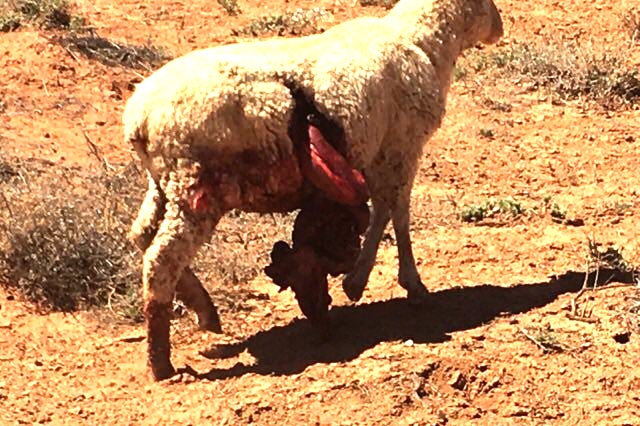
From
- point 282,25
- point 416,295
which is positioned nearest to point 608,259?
point 416,295

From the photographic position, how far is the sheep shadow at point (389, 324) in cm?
679

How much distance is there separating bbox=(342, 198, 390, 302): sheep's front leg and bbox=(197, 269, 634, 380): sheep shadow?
170 mm

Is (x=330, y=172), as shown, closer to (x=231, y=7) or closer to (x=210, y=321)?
(x=210, y=321)

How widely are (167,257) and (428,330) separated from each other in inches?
66.6

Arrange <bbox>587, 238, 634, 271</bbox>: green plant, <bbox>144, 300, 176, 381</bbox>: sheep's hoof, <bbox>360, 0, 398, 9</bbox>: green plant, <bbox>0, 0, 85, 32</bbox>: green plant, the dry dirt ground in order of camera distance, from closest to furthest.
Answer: the dry dirt ground
<bbox>144, 300, 176, 381</bbox>: sheep's hoof
<bbox>587, 238, 634, 271</bbox>: green plant
<bbox>0, 0, 85, 32</bbox>: green plant
<bbox>360, 0, 398, 9</bbox>: green plant

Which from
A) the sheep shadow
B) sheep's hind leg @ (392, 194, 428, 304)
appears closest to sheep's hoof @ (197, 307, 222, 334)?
the sheep shadow

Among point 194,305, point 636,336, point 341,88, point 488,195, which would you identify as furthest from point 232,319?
point 488,195

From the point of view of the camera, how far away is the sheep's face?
7.65m

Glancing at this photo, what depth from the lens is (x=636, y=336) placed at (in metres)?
6.70

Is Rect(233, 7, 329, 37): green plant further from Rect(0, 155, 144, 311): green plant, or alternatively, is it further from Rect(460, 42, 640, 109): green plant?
Rect(0, 155, 144, 311): green plant

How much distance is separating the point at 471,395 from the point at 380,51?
211 centimetres

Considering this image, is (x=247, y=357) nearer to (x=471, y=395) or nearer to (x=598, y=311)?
(x=471, y=395)

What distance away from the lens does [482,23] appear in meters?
7.74

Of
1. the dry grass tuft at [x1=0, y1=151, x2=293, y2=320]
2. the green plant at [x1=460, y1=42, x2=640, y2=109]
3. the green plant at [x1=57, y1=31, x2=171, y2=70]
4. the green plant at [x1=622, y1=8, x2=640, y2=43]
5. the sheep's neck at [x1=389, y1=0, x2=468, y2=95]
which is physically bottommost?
the dry grass tuft at [x1=0, y1=151, x2=293, y2=320]
